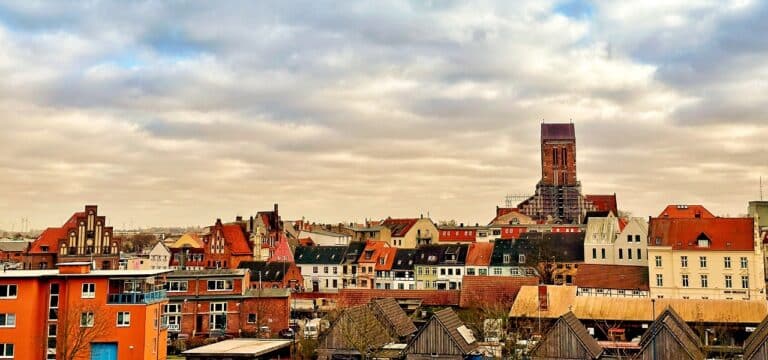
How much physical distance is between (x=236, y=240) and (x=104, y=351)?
54.0 meters

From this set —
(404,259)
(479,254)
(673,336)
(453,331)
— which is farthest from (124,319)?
(479,254)

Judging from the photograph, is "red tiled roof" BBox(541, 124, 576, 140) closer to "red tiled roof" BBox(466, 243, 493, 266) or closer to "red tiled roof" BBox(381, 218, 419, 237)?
"red tiled roof" BBox(381, 218, 419, 237)

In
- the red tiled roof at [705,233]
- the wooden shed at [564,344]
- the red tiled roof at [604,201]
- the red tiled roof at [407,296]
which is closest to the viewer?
the wooden shed at [564,344]

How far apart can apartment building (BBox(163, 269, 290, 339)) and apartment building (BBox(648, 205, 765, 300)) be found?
35.3 meters

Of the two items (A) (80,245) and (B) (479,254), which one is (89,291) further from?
(B) (479,254)

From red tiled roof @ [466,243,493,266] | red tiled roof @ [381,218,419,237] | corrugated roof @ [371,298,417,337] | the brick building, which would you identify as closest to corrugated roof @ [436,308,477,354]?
corrugated roof @ [371,298,417,337]

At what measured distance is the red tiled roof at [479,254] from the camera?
265 ft

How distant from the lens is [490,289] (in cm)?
6397

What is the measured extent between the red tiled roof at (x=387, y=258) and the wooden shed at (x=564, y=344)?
47.2 meters

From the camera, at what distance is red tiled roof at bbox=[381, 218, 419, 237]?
111 metres

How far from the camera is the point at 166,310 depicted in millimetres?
57969

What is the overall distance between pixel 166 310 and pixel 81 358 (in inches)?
740

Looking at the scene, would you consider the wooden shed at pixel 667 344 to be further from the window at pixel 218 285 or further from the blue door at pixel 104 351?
the window at pixel 218 285

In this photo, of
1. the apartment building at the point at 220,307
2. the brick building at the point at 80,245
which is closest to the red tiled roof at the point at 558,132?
the brick building at the point at 80,245
